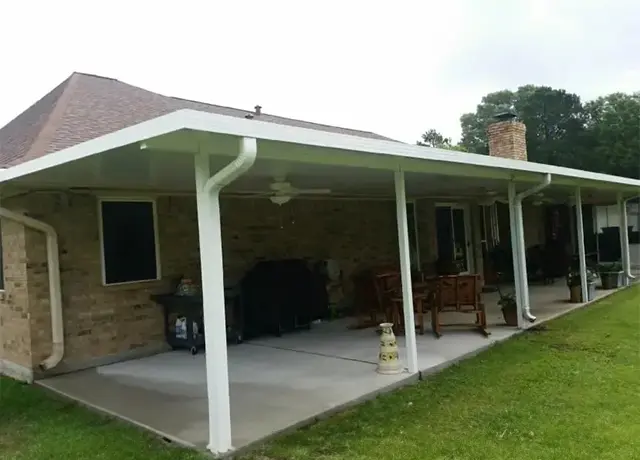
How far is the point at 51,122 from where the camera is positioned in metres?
6.95

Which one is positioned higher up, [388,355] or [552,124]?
[552,124]

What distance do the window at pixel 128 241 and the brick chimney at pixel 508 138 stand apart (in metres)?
7.76

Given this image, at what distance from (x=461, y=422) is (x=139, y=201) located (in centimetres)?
444

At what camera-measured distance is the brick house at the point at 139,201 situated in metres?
3.85

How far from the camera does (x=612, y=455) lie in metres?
3.32

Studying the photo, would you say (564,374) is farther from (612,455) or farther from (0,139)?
(0,139)

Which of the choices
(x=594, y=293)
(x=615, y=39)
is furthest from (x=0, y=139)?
(x=615, y=39)

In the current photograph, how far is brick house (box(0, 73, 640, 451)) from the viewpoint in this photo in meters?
3.85

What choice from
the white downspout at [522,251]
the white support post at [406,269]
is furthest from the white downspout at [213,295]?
the white downspout at [522,251]

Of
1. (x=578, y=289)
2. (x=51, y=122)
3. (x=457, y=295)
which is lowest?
(x=578, y=289)

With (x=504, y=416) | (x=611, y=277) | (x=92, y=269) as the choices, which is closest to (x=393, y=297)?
(x=504, y=416)

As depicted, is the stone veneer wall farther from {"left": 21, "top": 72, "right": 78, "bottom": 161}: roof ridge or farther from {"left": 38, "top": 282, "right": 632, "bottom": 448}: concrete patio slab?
{"left": 21, "top": 72, "right": 78, "bottom": 161}: roof ridge

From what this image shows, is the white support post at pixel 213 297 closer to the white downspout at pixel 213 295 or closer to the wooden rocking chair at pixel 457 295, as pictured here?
the white downspout at pixel 213 295

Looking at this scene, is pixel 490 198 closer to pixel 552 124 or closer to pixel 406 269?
pixel 406 269
